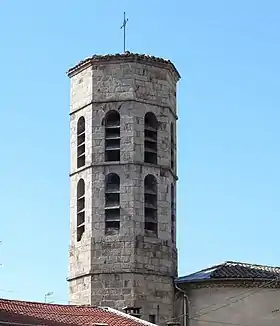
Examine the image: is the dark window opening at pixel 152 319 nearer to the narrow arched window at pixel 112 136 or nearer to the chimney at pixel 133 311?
the chimney at pixel 133 311

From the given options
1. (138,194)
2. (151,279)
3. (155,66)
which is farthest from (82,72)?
(151,279)

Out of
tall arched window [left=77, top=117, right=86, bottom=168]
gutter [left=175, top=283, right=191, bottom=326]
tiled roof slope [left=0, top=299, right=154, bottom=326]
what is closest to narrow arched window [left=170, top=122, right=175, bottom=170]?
tall arched window [left=77, top=117, right=86, bottom=168]

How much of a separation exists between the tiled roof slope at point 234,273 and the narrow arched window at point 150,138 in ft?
14.4

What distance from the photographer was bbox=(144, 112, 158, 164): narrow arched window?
39.7 m

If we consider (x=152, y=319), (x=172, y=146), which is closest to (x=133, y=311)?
(x=152, y=319)

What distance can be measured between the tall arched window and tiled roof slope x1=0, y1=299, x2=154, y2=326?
674cm

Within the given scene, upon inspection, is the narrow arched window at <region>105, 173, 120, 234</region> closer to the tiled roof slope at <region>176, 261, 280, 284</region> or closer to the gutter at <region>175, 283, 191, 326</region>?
the tiled roof slope at <region>176, 261, 280, 284</region>

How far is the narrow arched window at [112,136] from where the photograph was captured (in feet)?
130

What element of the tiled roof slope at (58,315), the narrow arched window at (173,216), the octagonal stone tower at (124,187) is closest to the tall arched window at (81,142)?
the octagonal stone tower at (124,187)

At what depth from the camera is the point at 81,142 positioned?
40.7m

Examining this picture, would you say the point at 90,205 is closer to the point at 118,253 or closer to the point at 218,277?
the point at 118,253

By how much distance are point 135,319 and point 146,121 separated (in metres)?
8.49

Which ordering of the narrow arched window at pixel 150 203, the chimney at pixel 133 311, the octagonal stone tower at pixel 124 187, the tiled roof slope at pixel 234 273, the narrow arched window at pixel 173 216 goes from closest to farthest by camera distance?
1. the chimney at pixel 133 311
2. the tiled roof slope at pixel 234 273
3. the octagonal stone tower at pixel 124 187
4. the narrow arched window at pixel 150 203
5. the narrow arched window at pixel 173 216

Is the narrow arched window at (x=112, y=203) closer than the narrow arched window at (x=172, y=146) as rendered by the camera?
Yes
